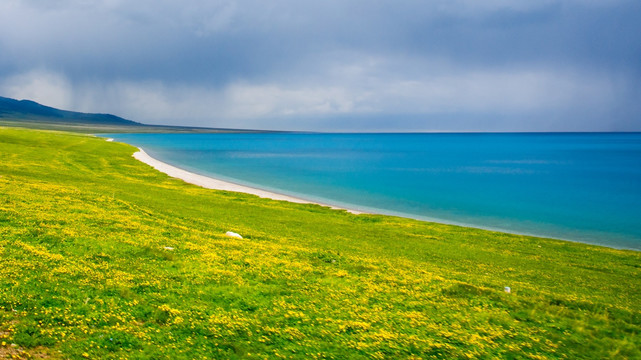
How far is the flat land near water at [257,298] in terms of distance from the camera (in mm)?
10867

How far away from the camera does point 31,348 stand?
9312 millimetres

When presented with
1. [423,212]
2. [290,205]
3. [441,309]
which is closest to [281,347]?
[441,309]

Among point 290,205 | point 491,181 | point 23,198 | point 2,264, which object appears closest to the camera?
point 2,264

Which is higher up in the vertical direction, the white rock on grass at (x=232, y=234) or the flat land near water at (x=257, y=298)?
the flat land near water at (x=257, y=298)

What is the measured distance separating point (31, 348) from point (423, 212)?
58.0 m

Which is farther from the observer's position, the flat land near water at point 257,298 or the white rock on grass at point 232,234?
the white rock on grass at point 232,234

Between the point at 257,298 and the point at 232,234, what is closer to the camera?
the point at 257,298

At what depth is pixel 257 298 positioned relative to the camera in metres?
14.2

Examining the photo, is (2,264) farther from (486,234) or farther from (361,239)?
(486,234)

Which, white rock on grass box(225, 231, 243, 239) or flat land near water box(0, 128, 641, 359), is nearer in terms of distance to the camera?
flat land near water box(0, 128, 641, 359)

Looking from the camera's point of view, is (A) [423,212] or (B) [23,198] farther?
(A) [423,212]

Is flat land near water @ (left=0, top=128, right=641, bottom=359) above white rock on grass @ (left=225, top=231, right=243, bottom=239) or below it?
above

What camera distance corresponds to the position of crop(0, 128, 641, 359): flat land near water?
10.9 metres

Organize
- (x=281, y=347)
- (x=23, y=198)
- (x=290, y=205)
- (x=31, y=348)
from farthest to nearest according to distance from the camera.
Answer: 1. (x=290, y=205)
2. (x=23, y=198)
3. (x=281, y=347)
4. (x=31, y=348)
